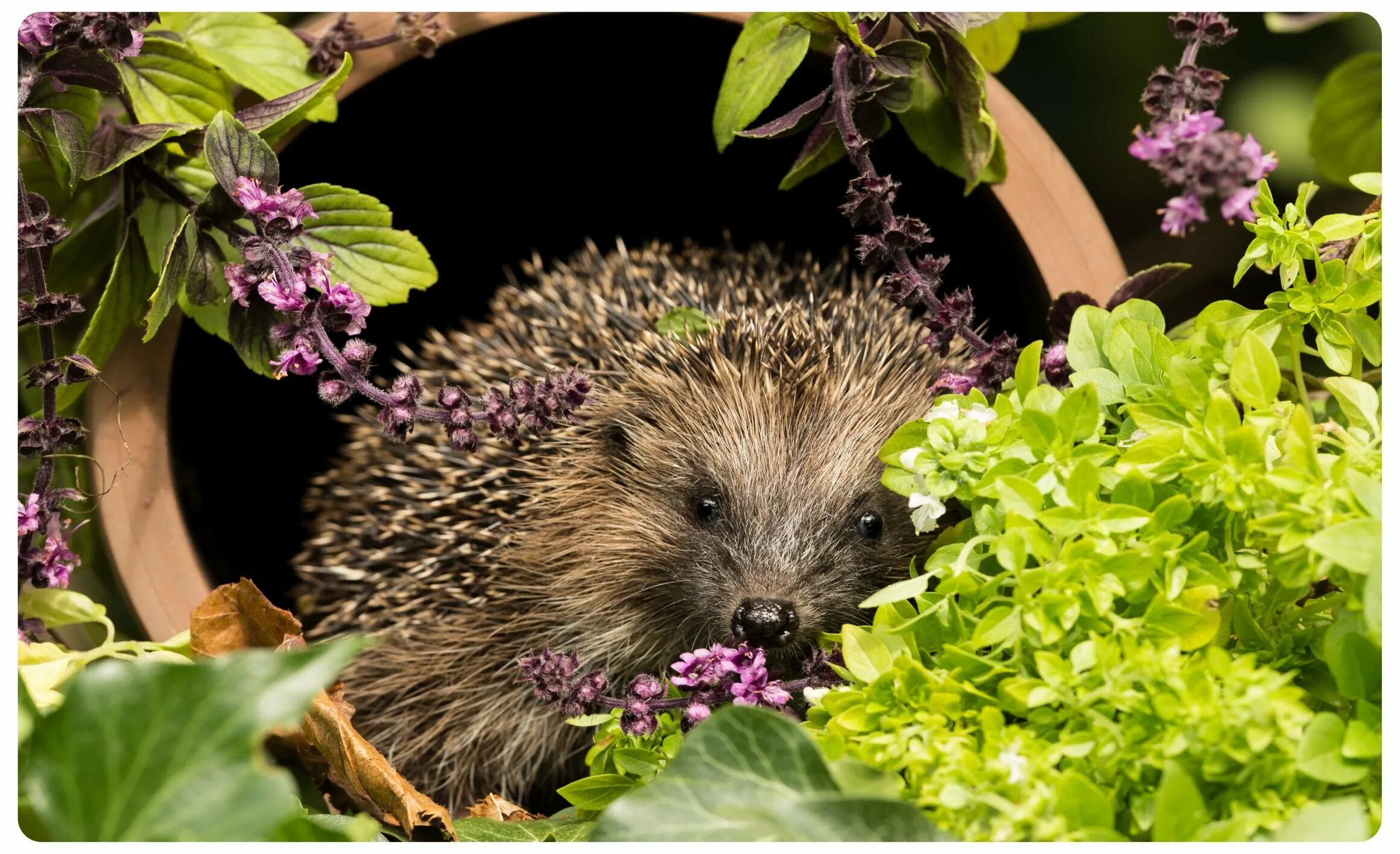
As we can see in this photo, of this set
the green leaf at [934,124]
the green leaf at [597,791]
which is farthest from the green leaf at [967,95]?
the green leaf at [597,791]

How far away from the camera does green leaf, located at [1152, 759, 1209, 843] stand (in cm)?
66

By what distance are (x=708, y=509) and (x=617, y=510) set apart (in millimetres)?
141

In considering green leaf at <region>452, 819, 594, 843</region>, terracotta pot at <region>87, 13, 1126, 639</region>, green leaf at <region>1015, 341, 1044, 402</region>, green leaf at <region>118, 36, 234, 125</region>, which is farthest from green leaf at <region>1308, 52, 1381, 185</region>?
green leaf at <region>118, 36, 234, 125</region>

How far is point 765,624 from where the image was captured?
3.68 ft

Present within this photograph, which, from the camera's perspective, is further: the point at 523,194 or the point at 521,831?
the point at 523,194

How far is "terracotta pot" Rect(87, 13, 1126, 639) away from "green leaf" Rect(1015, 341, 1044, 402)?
1.23 feet

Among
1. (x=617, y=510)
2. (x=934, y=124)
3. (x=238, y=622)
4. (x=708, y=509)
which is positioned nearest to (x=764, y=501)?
(x=708, y=509)

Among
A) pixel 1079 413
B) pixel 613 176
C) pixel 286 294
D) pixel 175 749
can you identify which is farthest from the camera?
pixel 613 176

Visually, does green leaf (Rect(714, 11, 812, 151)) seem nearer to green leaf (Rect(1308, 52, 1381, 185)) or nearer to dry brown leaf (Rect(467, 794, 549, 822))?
green leaf (Rect(1308, 52, 1381, 185))

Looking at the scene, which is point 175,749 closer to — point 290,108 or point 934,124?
point 290,108

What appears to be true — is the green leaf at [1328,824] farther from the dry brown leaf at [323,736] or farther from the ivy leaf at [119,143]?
the ivy leaf at [119,143]

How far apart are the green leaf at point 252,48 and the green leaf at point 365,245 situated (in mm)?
112

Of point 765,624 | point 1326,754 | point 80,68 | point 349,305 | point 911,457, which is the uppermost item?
point 80,68

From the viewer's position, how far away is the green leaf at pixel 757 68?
110cm
